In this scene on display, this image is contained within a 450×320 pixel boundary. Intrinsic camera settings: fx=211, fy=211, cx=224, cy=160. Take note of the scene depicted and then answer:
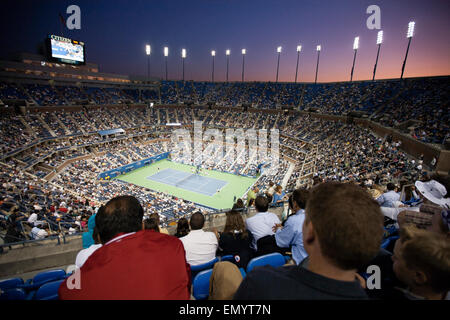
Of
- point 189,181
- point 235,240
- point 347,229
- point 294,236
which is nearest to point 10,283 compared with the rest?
point 235,240

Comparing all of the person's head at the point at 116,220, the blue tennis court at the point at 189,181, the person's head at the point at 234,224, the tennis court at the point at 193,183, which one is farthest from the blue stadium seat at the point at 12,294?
the blue tennis court at the point at 189,181

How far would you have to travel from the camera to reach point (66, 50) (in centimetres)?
4162

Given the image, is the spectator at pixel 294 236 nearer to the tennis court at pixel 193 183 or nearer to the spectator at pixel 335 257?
the spectator at pixel 335 257

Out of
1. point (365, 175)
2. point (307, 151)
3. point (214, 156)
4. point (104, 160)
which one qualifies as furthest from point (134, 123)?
point (365, 175)

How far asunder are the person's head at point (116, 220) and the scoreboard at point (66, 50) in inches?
2061

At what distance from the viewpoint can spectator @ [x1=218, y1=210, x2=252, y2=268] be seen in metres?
3.80

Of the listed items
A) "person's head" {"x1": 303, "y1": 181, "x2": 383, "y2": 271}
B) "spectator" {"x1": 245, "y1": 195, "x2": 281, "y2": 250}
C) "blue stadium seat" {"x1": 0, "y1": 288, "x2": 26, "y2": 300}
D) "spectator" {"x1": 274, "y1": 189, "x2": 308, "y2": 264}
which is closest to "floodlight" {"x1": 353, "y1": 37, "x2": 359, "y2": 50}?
"spectator" {"x1": 245, "y1": 195, "x2": 281, "y2": 250}

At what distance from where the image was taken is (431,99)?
2477 centimetres

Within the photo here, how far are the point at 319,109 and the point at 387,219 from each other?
4013 cm

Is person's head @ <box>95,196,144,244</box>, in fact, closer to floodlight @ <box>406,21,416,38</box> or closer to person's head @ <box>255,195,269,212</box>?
person's head @ <box>255,195,269,212</box>

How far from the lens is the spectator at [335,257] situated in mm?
1132

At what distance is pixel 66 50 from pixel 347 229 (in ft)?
184

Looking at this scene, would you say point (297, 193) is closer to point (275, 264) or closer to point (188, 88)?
point (275, 264)

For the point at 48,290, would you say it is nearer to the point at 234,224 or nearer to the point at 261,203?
the point at 234,224
